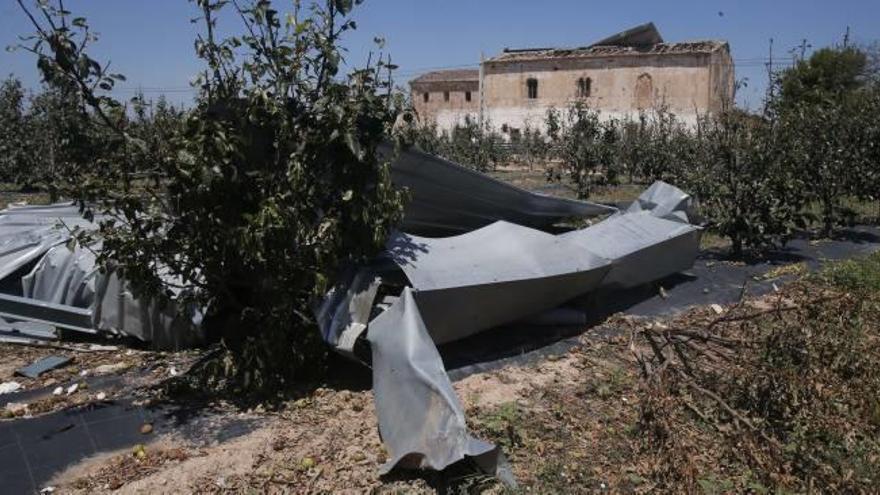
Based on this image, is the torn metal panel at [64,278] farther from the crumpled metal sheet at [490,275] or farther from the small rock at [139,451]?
the crumpled metal sheet at [490,275]

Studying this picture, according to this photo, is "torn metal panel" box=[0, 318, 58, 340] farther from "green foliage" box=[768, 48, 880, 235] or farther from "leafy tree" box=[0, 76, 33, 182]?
"leafy tree" box=[0, 76, 33, 182]

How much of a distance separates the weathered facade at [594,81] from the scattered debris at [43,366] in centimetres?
2677

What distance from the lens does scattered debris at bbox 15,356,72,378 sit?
4.73 m

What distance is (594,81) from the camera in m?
34.0

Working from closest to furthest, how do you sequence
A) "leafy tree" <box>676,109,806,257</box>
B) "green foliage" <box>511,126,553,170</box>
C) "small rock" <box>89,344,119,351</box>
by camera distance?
"small rock" <box>89,344,119,351</box>
"leafy tree" <box>676,109,806,257</box>
"green foliage" <box>511,126,553,170</box>

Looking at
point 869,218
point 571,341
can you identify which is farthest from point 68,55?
point 869,218

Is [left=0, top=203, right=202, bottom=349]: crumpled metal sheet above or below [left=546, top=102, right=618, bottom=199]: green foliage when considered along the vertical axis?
below

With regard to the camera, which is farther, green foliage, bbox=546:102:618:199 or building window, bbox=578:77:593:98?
building window, bbox=578:77:593:98

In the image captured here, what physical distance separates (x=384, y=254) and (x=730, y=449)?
90.8 inches

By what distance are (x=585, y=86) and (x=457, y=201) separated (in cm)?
2985

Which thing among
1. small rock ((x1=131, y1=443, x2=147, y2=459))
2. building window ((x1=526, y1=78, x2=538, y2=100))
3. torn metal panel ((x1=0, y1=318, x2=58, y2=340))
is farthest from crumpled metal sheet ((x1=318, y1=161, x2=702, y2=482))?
building window ((x1=526, y1=78, x2=538, y2=100))

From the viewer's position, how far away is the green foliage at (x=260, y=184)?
4023mm

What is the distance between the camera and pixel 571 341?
5.36 m

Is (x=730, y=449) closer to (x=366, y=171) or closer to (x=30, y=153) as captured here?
(x=366, y=171)
